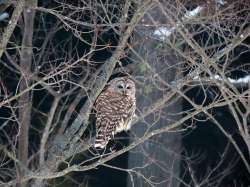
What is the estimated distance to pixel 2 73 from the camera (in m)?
10.8

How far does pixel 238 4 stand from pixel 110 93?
166 cm

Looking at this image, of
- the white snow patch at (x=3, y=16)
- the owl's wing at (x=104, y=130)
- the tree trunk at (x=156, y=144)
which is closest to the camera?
the owl's wing at (x=104, y=130)

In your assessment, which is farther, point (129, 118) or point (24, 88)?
point (24, 88)

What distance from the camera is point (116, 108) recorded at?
26.8 ft

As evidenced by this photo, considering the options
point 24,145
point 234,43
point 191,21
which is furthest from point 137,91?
point 234,43

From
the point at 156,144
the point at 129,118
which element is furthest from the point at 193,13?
the point at 156,144

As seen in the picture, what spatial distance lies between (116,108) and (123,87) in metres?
0.33

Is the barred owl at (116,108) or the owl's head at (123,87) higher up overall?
the owl's head at (123,87)

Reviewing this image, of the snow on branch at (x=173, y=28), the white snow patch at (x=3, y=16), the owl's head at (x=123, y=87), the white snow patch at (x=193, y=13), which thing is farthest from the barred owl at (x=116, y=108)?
the white snow patch at (x=3, y=16)

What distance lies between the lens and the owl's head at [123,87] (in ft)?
27.4

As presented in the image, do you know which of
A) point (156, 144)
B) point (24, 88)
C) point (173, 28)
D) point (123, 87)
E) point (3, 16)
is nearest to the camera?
→ point (173, 28)

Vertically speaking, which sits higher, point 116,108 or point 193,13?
point 193,13

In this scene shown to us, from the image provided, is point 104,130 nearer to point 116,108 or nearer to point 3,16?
point 116,108

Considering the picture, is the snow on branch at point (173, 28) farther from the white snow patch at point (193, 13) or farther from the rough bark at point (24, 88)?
the rough bark at point (24, 88)
